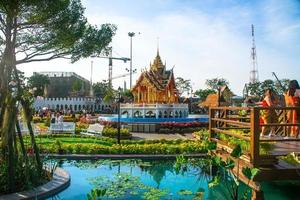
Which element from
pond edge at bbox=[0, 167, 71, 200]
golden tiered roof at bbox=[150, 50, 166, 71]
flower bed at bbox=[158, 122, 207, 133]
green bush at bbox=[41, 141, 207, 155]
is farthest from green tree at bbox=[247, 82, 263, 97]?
pond edge at bbox=[0, 167, 71, 200]

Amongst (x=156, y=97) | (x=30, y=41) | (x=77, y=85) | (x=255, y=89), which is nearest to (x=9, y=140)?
(x=30, y=41)

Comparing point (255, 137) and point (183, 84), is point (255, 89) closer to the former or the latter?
point (183, 84)

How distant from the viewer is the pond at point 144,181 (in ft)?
35.3

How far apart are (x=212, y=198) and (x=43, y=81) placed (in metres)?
85.2

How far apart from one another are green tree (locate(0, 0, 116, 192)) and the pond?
2.00 meters

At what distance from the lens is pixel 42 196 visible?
32.8 feet

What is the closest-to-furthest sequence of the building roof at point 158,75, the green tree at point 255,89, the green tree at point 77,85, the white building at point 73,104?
1. the building roof at point 158,75
2. the white building at point 73,104
3. the green tree at point 255,89
4. the green tree at point 77,85

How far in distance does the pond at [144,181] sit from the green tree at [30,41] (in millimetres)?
1997

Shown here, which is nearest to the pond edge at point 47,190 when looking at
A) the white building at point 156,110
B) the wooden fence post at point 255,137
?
the wooden fence post at point 255,137

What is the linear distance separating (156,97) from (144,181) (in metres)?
28.6

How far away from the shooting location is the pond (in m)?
10.8

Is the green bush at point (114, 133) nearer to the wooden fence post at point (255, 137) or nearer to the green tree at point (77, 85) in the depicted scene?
the wooden fence post at point (255, 137)

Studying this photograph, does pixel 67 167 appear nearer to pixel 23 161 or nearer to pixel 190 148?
pixel 23 161

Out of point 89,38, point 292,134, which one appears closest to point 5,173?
point 89,38
